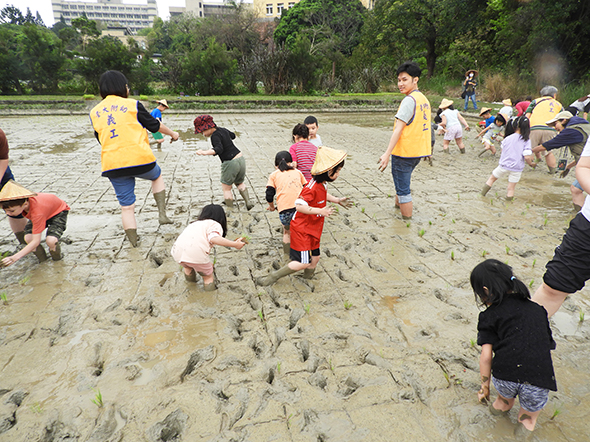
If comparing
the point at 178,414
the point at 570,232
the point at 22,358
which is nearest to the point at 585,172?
the point at 570,232

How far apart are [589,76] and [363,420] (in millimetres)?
21226

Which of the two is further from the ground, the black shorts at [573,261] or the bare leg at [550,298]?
the black shorts at [573,261]

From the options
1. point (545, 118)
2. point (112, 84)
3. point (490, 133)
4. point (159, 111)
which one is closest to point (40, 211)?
point (112, 84)

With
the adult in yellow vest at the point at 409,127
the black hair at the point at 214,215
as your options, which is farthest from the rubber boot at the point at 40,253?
the adult in yellow vest at the point at 409,127

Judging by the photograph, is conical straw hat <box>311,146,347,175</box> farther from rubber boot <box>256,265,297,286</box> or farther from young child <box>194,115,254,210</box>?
young child <box>194,115,254,210</box>

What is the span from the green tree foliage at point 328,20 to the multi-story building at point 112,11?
12064 centimetres

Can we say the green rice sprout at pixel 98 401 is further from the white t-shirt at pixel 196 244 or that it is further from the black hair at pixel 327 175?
the black hair at pixel 327 175

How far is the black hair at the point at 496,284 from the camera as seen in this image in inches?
76.5

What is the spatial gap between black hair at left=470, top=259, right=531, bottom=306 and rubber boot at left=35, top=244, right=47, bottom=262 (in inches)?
170

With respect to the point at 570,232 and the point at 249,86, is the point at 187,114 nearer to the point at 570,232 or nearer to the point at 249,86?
the point at 249,86

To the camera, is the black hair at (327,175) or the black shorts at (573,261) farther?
the black hair at (327,175)

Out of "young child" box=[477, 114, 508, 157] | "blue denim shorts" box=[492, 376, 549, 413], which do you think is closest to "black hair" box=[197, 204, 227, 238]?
"blue denim shorts" box=[492, 376, 549, 413]

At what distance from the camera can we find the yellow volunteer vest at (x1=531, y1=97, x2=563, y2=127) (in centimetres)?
712

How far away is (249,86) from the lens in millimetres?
25203
